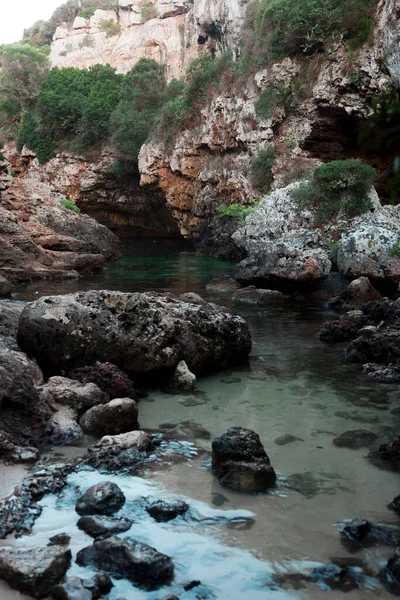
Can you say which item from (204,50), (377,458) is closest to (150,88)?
(204,50)

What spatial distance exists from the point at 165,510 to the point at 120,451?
40.9 inches

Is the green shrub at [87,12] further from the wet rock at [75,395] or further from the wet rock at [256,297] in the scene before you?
the wet rock at [75,395]

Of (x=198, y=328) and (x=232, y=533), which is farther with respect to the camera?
(x=198, y=328)

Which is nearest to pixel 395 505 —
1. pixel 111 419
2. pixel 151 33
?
pixel 111 419

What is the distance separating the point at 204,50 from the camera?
34.2 metres

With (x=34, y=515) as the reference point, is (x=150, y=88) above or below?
above

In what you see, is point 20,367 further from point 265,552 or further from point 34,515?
point 265,552

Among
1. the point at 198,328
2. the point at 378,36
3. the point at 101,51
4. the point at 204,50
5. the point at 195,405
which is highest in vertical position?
the point at 101,51

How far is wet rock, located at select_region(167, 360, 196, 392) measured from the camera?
6984mm

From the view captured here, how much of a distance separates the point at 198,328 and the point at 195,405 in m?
1.73

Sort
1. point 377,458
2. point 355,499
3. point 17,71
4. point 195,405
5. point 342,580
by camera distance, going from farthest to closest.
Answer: point 17,71 → point 195,405 → point 377,458 → point 355,499 → point 342,580

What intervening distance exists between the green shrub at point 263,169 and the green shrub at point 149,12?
27.7m

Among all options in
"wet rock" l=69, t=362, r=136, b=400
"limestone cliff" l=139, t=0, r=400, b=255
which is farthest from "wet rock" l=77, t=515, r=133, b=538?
"limestone cliff" l=139, t=0, r=400, b=255

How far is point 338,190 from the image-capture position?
1697 centimetres
